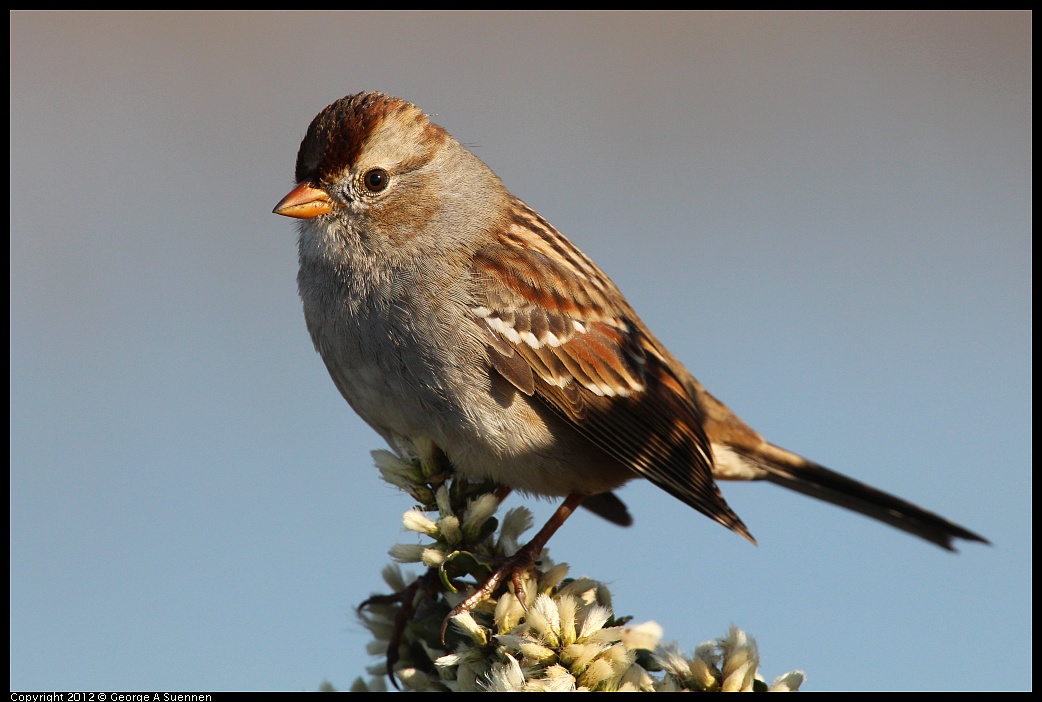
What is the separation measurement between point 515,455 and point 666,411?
61 cm

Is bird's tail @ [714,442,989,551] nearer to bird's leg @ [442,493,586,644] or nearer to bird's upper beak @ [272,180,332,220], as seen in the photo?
bird's leg @ [442,493,586,644]

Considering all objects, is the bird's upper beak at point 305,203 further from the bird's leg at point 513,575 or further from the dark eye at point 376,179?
the bird's leg at point 513,575

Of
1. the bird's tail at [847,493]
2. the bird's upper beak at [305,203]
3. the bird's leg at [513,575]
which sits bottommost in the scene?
the bird's leg at [513,575]

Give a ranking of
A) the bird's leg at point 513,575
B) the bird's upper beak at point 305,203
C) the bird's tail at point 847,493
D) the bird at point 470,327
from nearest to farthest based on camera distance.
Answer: the bird's leg at point 513,575
the bird at point 470,327
the bird's upper beak at point 305,203
the bird's tail at point 847,493

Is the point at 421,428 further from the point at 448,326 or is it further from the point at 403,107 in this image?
the point at 403,107

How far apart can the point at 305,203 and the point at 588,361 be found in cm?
92

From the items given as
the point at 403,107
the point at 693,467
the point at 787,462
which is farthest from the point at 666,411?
the point at 403,107

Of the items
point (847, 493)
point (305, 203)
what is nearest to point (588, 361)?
point (305, 203)

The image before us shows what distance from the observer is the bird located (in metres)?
2.50

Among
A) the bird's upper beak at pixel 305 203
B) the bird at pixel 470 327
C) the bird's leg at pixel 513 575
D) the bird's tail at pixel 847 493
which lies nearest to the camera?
the bird's leg at pixel 513 575

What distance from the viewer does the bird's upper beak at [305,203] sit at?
2646 mm

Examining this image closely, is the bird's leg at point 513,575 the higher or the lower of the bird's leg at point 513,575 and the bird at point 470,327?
the lower

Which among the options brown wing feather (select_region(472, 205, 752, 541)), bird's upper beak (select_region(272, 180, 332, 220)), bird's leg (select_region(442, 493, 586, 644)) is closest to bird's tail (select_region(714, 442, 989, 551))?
brown wing feather (select_region(472, 205, 752, 541))

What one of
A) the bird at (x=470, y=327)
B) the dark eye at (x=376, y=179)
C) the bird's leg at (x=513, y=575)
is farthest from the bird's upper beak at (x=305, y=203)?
the bird's leg at (x=513, y=575)
